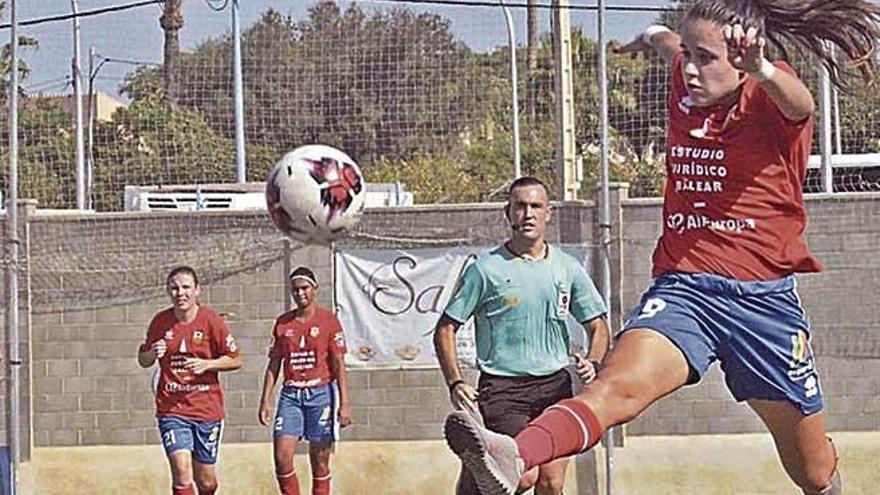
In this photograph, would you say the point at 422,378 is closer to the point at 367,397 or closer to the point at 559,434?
the point at 367,397

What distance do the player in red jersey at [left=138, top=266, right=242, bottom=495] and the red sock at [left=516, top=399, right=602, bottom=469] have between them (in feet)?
20.8

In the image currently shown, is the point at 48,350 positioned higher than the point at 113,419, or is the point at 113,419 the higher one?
the point at 48,350

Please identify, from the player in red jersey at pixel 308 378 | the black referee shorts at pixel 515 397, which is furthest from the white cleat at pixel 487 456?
the player in red jersey at pixel 308 378

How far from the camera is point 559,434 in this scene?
5340 mm

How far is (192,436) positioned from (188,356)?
0.56 meters

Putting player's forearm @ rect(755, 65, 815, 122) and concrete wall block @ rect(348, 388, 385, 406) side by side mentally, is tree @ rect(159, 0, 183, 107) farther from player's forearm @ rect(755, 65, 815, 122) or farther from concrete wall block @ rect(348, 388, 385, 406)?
player's forearm @ rect(755, 65, 815, 122)

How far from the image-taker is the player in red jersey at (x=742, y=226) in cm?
564

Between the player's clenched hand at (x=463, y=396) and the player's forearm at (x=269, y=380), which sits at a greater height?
the player's clenched hand at (x=463, y=396)

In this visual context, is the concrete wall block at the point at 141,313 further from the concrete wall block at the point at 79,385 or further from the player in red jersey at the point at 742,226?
the player in red jersey at the point at 742,226

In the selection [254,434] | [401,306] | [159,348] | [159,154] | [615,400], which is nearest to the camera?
[615,400]

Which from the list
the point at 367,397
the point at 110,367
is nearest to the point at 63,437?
the point at 110,367

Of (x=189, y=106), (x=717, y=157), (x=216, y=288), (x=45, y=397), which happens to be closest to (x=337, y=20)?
(x=189, y=106)

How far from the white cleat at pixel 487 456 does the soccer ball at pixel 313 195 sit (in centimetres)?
454

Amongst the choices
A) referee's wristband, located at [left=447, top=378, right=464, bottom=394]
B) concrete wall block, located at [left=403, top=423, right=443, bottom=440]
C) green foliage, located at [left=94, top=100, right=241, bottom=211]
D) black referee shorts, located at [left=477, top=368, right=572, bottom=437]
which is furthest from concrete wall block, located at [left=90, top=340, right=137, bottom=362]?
referee's wristband, located at [left=447, top=378, right=464, bottom=394]
